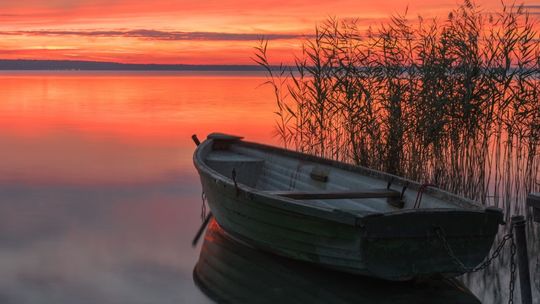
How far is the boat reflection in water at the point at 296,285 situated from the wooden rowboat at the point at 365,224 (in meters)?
0.23

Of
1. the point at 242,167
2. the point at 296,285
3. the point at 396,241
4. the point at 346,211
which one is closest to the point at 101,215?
the point at 242,167

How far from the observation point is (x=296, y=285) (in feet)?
22.1

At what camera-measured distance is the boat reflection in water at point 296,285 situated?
250 inches

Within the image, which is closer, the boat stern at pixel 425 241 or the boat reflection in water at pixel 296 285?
the boat stern at pixel 425 241

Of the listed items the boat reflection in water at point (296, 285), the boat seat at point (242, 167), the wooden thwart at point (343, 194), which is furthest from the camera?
the boat seat at point (242, 167)

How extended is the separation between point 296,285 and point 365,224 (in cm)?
137

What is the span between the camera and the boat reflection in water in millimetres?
6355

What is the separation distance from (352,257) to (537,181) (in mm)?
5380

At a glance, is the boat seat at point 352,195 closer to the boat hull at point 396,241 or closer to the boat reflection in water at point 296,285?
the boat hull at point 396,241

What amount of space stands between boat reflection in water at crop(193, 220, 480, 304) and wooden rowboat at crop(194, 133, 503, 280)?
235 millimetres

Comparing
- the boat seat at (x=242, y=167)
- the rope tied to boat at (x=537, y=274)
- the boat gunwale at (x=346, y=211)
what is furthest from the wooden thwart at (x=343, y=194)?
the boat seat at (x=242, y=167)

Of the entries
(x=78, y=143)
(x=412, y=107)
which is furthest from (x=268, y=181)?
(x=78, y=143)

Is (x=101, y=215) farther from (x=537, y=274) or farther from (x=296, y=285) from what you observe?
(x=537, y=274)

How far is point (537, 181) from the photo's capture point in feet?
33.7
